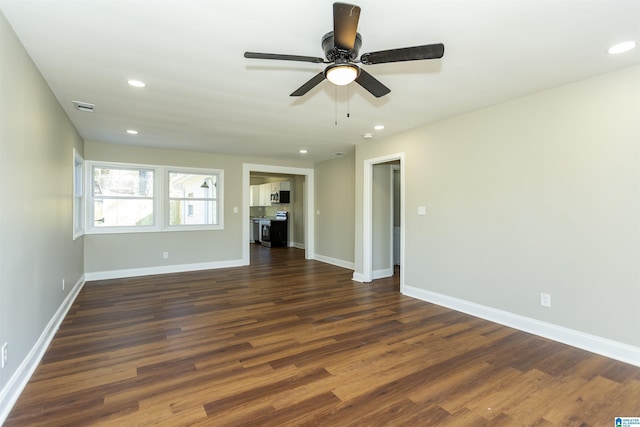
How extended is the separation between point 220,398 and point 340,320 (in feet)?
5.57

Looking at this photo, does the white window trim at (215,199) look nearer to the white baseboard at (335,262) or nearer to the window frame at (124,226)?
the window frame at (124,226)

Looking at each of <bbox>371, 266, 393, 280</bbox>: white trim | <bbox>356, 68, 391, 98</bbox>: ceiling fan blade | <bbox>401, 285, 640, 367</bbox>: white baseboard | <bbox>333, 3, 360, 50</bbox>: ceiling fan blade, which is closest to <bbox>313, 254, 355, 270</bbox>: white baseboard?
<bbox>371, 266, 393, 280</bbox>: white trim

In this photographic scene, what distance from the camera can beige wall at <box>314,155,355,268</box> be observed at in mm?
6445

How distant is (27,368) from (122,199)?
3916 millimetres

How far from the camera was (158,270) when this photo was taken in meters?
5.82

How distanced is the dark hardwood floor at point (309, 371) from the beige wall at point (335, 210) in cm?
264

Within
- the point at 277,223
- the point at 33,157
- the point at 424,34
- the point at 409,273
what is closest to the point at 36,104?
the point at 33,157

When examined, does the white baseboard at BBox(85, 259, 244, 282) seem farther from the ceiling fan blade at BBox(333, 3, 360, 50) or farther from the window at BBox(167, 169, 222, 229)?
the ceiling fan blade at BBox(333, 3, 360, 50)

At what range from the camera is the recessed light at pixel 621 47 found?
2164 mm

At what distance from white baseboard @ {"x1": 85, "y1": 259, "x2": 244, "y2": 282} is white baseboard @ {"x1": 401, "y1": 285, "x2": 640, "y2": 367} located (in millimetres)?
4152

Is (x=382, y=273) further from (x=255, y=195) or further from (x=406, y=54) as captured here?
(x=255, y=195)

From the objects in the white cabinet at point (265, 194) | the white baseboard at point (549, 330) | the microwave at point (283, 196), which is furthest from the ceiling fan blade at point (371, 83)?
the white cabinet at point (265, 194)

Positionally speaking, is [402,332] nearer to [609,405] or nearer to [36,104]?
[609,405]

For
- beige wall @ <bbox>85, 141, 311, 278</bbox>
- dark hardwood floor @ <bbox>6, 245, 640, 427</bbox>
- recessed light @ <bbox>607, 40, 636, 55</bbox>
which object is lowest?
A: dark hardwood floor @ <bbox>6, 245, 640, 427</bbox>
